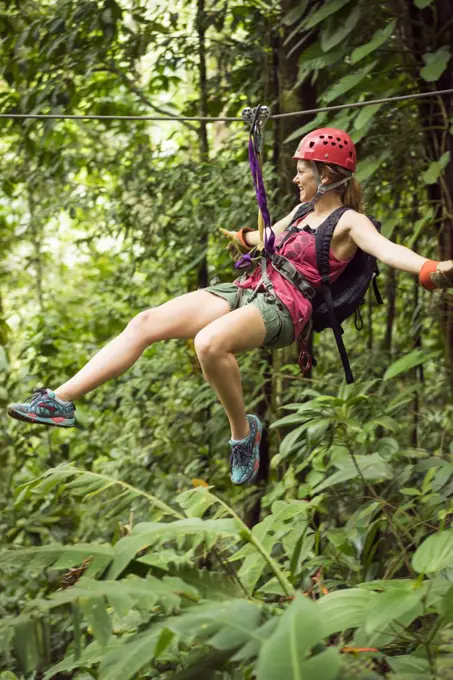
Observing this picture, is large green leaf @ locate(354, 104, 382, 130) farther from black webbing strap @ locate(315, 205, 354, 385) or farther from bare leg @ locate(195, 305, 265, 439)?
bare leg @ locate(195, 305, 265, 439)

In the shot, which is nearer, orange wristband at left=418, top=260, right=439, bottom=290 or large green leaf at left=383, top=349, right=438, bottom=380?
orange wristband at left=418, top=260, right=439, bottom=290

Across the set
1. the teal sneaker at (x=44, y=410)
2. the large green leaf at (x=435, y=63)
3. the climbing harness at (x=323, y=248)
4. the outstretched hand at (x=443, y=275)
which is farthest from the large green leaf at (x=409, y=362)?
the teal sneaker at (x=44, y=410)

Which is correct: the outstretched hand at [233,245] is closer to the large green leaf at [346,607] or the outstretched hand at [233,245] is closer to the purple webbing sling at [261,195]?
the purple webbing sling at [261,195]

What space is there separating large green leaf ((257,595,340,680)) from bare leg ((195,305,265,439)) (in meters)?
1.08

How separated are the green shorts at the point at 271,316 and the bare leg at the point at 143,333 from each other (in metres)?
0.04

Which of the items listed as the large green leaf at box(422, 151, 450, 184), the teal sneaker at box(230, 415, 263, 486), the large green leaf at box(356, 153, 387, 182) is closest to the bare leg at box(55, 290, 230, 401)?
the teal sneaker at box(230, 415, 263, 486)

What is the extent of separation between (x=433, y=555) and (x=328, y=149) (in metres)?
1.38

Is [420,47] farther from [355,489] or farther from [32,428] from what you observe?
[32,428]

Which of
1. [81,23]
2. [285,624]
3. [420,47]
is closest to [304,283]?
[285,624]

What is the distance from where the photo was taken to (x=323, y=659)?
167 centimetres

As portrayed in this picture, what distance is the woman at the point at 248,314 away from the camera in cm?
273

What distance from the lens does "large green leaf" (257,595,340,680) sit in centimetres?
163

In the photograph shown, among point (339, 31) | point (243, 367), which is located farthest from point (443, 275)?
point (243, 367)

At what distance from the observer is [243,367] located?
4.70 m
